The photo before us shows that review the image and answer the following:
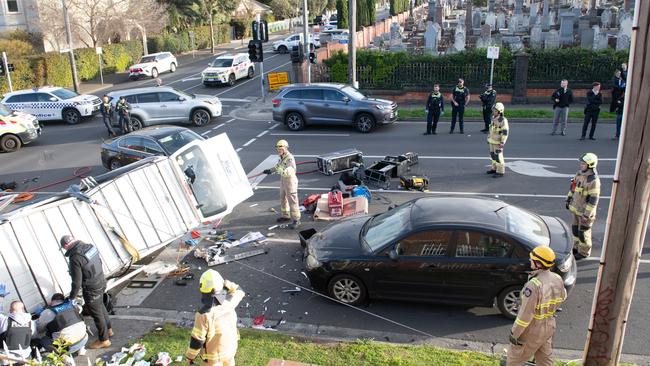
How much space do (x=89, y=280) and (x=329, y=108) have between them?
1311 cm

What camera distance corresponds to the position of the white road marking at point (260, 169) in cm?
1400

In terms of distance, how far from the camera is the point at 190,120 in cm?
2092

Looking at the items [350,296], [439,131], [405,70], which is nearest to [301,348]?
[350,296]

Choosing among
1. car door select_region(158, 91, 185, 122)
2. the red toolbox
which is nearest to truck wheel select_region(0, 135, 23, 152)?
car door select_region(158, 91, 185, 122)

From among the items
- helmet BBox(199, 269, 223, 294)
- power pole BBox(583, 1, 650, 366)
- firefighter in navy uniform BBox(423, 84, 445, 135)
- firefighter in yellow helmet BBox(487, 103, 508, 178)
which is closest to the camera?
power pole BBox(583, 1, 650, 366)

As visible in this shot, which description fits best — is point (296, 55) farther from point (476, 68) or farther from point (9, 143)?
point (9, 143)

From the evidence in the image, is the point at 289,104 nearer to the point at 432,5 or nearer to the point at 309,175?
the point at 309,175

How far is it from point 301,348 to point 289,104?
13.6 metres

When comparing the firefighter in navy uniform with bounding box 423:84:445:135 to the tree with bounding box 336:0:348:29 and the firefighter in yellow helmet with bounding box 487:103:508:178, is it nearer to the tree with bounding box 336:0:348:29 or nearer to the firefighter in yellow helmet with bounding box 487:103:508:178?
the firefighter in yellow helmet with bounding box 487:103:508:178

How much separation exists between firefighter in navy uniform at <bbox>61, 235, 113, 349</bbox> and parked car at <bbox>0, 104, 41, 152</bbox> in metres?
13.9

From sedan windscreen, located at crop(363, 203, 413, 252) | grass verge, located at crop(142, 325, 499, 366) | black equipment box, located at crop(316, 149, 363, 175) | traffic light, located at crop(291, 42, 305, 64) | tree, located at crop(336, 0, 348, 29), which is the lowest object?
grass verge, located at crop(142, 325, 499, 366)

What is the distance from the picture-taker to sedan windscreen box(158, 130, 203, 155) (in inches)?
555

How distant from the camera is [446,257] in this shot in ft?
24.7

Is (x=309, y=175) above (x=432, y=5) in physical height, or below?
below
